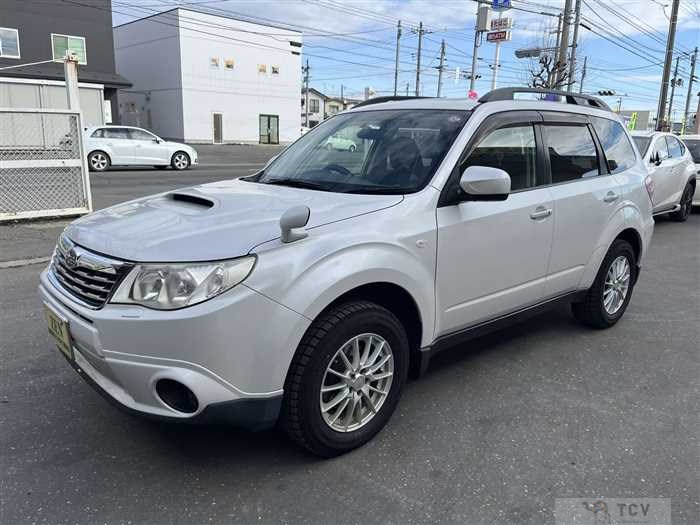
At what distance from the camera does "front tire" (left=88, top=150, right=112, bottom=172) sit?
60.7 feet

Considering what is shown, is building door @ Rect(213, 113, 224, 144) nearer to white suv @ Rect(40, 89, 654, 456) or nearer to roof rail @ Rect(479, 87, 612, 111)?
roof rail @ Rect(479, 87, 612, 111)

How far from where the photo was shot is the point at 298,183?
355 centimetres

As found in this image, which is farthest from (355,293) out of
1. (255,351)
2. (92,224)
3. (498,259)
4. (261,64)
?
(261,64)

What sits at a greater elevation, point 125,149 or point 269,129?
point 269,129

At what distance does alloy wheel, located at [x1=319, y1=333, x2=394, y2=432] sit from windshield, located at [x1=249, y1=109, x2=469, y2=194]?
2.88 feet

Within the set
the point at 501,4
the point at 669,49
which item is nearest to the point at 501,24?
the point at 501,4

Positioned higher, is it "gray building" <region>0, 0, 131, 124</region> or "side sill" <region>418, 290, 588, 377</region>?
"gray building" <region>0, 0, 131, 124</region>

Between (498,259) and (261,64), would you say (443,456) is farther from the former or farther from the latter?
(261,64)

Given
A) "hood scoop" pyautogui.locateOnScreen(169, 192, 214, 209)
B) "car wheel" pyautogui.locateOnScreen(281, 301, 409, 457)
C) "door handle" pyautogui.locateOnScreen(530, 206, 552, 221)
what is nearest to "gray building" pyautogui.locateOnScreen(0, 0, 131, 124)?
"hood scoop" pyautogui.locateOnScreen(169, 192, 214, 209)

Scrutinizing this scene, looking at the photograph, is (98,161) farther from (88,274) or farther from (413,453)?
(413,453)

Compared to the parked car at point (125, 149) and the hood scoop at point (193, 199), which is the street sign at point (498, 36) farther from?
the hood scoop at point (193, 199)

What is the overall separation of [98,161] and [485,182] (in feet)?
59.9

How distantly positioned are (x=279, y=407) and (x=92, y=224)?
4.45 ft

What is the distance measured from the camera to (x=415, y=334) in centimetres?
321
